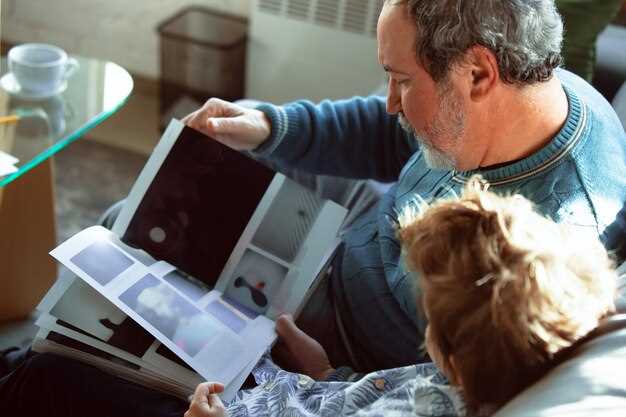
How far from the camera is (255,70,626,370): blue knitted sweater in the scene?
43.2 inches

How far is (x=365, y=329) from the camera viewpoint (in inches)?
50.1

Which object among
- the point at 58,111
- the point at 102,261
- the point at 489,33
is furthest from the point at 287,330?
the point at 58,111

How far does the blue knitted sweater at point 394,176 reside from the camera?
1097 millimetres

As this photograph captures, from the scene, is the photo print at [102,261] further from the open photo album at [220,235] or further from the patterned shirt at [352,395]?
the patterned shirt at [352,395]

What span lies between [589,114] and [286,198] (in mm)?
465

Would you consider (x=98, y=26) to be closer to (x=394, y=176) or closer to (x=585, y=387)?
(x=394, y=176)

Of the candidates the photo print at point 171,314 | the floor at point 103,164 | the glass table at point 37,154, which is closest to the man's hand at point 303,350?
the photo print at point 171,314

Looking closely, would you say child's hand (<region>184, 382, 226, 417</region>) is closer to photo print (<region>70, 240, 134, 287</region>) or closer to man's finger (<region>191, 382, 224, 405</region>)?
man's finger (<region>191, 382, 224, 405</region>)

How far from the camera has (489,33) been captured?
3.43 ft

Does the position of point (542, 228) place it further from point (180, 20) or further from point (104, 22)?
point (104, 22)

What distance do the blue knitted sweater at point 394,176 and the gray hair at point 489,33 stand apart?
0.12m

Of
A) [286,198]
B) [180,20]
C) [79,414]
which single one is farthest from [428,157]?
[180,20]

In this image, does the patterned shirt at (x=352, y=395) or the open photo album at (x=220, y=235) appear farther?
the open photo album at (x=220, y=235)

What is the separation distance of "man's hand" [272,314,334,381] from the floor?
1013mm
